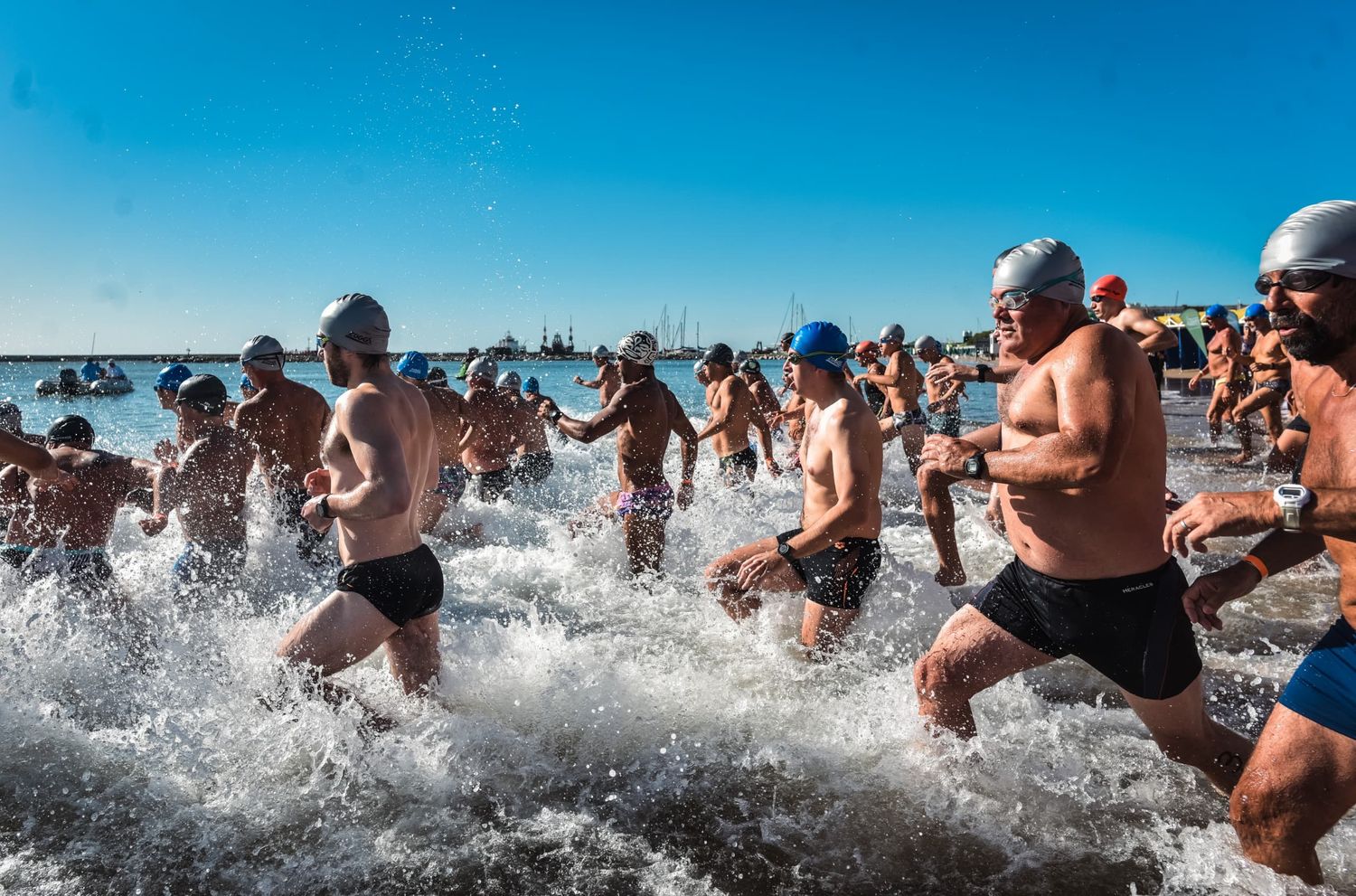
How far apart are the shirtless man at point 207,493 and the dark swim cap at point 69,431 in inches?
18.1

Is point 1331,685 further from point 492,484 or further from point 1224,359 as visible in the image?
point 1224,359

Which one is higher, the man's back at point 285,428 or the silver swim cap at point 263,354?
the silver swim cap at point 263,354

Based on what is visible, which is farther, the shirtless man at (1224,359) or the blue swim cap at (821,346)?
the shirtless man at (1224,359)

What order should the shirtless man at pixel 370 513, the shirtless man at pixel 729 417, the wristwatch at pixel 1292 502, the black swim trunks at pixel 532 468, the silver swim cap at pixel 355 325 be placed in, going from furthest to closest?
the black swim trunks at pixel 532 468
the shirtless man at pixel 729 417
the silver swim cap at pixel 355 325
the shirtless man at pixel 370 513
the wristwatch at pixel 1292 502

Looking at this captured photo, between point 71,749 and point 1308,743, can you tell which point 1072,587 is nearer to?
Answer: point 1308,743

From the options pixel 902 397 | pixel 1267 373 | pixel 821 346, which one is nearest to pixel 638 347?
pixel 821 346

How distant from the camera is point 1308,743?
2.20 meters

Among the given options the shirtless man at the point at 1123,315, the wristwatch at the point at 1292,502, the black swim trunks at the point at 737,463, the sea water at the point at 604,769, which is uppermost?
the shirtless man at the point at 1123,315

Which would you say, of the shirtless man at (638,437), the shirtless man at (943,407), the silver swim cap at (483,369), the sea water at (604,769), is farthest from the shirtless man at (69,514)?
the shirtless man at (943,407)

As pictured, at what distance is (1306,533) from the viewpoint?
2.24 m

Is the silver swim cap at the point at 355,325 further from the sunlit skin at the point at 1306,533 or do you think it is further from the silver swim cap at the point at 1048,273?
the sunlit skin at the point at 1306,533

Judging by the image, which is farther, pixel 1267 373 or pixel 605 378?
pixel 605 378

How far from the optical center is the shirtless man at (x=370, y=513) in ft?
10.5

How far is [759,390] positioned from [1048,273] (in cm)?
900
